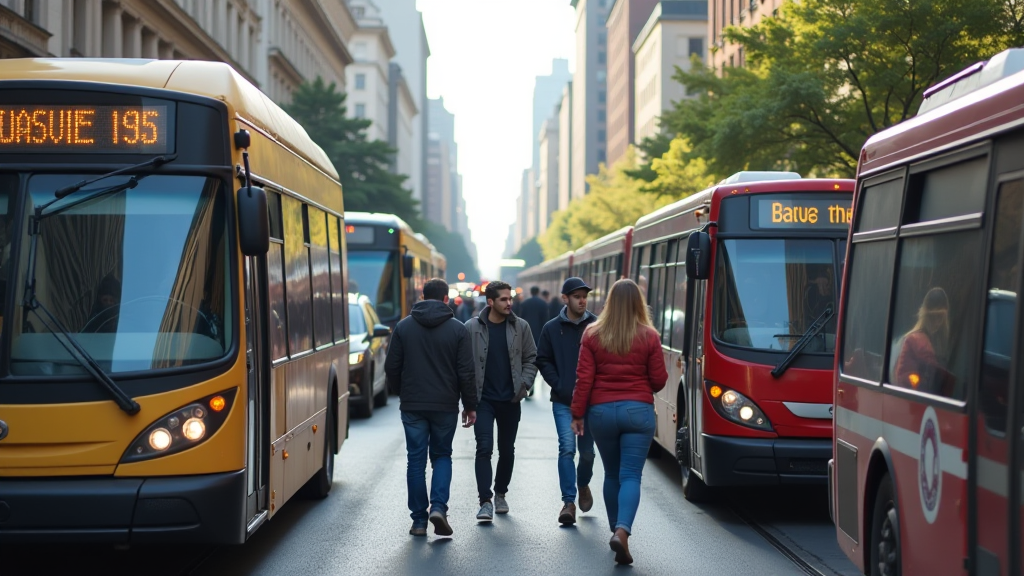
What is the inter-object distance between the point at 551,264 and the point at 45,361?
127 ft

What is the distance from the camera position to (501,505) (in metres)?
10.8

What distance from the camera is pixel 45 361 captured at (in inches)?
279

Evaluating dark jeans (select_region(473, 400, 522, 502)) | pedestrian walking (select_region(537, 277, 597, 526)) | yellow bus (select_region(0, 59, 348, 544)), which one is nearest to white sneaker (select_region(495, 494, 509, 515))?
dark jeans (select_region(473, 400, 522, 502))

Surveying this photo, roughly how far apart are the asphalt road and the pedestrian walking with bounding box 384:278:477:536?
1.27 feet

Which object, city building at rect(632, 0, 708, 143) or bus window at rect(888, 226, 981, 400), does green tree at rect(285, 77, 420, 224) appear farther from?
bus window at rect(888, 226, 981, 400)

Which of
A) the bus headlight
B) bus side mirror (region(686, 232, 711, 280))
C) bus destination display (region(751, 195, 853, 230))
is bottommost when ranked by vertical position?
the bus headlight

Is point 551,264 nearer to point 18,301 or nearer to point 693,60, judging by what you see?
point 693,60

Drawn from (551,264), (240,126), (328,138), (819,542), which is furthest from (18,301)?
(328,138)

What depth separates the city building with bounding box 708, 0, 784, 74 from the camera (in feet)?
174

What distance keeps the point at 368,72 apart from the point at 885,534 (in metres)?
125

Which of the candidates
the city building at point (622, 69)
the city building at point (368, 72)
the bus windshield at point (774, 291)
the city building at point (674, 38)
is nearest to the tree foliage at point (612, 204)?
the city building at point (674, 38)

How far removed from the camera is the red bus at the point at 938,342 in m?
5.03

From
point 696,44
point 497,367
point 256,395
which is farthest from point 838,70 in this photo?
point 696,44

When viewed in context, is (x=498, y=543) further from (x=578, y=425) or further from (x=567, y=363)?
(x=567, y=363)
